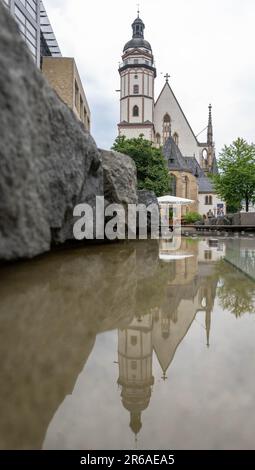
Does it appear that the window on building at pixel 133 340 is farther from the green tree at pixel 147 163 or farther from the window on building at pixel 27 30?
the green tree at pixel 147 163

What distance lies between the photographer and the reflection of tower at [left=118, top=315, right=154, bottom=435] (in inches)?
37.8

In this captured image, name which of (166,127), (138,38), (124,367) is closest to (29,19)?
(124,367)

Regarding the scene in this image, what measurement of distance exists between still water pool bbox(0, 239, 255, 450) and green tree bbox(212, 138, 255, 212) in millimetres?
19329

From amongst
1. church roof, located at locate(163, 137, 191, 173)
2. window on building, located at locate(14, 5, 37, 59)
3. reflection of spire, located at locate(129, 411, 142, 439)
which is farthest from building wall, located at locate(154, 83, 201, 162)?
reflection of spire, located at locate(129, 411, 142, 439)

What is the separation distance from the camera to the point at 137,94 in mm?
49094

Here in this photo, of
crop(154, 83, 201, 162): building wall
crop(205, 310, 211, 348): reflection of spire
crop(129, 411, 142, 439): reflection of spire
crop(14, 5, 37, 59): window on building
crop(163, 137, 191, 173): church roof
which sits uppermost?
crop(154, 83, 201, 162): building wall

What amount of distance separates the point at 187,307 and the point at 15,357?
3.35ft

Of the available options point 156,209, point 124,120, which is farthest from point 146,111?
point 156,209

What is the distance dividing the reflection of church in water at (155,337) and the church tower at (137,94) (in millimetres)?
47822

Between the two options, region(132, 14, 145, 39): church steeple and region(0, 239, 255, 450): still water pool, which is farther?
region(132, 14, 145, 39): church steeple

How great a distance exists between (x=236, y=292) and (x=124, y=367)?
126cm

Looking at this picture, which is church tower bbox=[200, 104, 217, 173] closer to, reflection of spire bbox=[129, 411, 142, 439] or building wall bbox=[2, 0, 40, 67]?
building wall bbox=[2, 0, 40, 67]

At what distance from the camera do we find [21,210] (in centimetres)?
186

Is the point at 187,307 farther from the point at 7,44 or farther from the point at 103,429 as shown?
the point at 7,44
